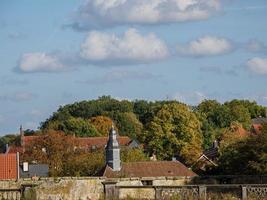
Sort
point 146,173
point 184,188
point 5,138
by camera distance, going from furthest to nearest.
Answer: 1. point 5,138
2. point 146,173
3. point 184,188

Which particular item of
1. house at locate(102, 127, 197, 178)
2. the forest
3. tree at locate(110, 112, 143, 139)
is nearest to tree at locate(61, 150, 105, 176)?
the forest

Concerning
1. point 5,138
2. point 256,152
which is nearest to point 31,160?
point 256,152

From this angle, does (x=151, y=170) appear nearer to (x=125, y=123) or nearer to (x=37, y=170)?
(x=37, y=170)

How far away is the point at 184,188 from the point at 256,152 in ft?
54.6

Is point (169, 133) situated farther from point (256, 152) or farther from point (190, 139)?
point (256, 152)

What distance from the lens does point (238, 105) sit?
399 feet

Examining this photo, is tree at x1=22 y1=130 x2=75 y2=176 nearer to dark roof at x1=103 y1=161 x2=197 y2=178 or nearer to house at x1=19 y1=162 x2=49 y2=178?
house at x1=19 y1=162 x2=49 y2=178

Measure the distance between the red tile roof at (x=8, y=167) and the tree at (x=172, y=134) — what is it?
30709mm

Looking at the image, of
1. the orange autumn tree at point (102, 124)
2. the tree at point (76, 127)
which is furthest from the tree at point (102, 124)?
the tree at point (76, 127)

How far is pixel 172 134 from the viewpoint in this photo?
88250mm

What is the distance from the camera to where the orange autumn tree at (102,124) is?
12131 centimetres

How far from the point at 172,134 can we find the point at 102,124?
1444 inches

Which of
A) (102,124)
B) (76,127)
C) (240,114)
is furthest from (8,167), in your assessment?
(102,124)

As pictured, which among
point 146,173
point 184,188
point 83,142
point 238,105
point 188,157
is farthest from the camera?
point 238,105
